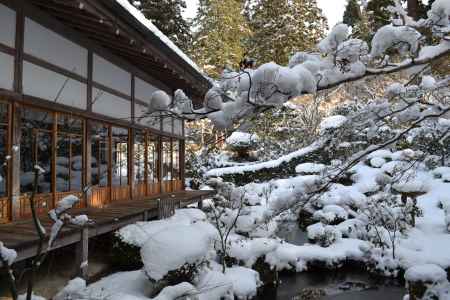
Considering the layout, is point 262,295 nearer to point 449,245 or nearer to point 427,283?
point 427,283

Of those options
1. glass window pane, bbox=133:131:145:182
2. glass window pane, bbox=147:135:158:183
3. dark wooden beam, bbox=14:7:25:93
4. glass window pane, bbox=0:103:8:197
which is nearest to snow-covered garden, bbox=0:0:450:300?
glass window pane, bbox=133:131:145:182

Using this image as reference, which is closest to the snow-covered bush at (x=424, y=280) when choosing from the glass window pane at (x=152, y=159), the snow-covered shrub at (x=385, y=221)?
the snow-covered shrub at (x=385, y=221)

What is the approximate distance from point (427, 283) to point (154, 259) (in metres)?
4.01

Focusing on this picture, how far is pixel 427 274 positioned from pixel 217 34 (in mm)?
21538

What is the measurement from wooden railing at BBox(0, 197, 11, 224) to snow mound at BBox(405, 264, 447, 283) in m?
6.03

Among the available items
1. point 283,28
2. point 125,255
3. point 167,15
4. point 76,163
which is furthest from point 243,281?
point 283,28

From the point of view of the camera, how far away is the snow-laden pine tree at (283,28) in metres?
24.9

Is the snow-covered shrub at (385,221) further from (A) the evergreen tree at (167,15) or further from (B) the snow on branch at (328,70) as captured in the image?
(A) the evergreen tree at (167,15)

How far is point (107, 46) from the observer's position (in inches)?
334

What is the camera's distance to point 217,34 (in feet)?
82.5

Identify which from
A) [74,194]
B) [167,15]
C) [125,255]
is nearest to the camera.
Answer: [125,255]

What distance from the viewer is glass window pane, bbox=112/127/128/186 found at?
9656 millimetres

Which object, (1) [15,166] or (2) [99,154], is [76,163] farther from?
(1) [15,166]

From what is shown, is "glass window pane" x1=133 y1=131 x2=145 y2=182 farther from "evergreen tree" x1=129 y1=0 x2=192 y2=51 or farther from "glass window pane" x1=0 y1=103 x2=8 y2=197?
"evergreen tree" x1=129 y1=0 x2=192 y2=51
